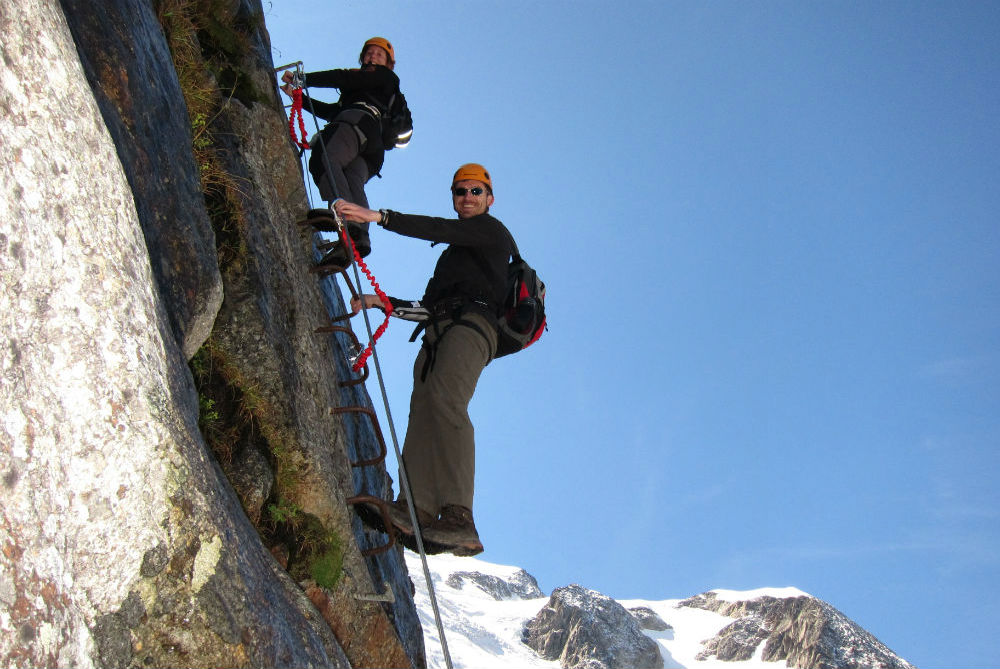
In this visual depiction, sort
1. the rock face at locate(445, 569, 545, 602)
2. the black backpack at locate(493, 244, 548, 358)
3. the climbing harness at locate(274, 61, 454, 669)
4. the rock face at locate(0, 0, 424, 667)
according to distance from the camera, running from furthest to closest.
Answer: the rock face at locate(445, 569, 545, 602), the black backpack at locate(493, 244, 548, 358), the climbing harness at locate(274, 61, 454, 669), the rock face at locate(0, 0, 424, 667)

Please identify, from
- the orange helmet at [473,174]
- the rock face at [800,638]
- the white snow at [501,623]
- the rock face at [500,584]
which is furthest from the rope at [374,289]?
the rock face at [800,638]

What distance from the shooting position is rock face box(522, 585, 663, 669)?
5032 inches

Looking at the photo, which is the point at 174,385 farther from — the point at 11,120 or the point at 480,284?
the point at 480,284

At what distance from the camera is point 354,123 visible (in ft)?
30.2

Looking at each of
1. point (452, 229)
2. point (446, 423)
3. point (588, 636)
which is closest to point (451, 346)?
point (446, 423)

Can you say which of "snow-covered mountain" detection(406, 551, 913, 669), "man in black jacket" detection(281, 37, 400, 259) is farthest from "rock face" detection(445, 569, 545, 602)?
"man in black jacket" detection(281, 37, 400, 259)

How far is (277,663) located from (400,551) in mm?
4915

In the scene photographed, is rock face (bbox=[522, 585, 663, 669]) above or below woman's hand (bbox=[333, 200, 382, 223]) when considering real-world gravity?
above

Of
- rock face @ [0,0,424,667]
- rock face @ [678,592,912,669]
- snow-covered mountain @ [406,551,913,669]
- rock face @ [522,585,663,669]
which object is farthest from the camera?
rock face @ [678,592,912,669]

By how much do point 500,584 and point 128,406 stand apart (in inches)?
6330

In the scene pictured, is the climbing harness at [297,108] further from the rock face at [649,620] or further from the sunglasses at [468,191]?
the rock face at [649,620]

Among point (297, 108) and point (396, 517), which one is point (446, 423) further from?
point (297, 108)

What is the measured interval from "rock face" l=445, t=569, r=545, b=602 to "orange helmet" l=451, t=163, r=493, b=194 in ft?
459

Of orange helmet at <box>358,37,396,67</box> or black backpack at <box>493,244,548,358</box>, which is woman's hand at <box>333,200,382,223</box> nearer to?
black backpack at <box>493,244,548,358</box>
